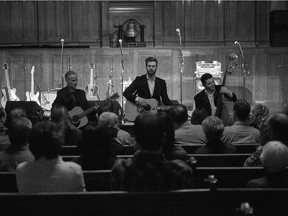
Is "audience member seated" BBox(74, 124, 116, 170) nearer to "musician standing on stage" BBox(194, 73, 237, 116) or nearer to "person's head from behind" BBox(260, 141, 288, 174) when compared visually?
"person's head from behind" BBox(260, 141, 288, 174)

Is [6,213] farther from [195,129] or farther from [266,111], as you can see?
[266,111]

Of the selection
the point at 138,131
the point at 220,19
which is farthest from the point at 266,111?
the point at 220,19

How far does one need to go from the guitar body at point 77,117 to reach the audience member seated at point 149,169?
508 centimetres

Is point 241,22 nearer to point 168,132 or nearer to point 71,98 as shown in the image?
point 71,98

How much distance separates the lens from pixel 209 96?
30.6ft

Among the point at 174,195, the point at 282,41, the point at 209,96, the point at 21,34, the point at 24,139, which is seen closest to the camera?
the point at 174,195

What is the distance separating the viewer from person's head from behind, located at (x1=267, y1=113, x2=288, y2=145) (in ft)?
16.3

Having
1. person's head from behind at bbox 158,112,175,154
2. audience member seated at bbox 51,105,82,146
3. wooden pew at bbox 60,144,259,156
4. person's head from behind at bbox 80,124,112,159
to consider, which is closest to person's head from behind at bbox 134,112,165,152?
person's head from behind at bbox 158,112,175,154

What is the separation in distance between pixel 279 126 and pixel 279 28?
1003cm

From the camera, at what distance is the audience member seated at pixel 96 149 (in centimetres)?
465

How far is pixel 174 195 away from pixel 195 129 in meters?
3.35

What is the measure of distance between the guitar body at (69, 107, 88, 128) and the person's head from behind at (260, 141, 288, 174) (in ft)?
16.8

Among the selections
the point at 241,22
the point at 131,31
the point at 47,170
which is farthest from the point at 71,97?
the point at 241,22

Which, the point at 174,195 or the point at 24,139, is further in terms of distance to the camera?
the point at 24,139
